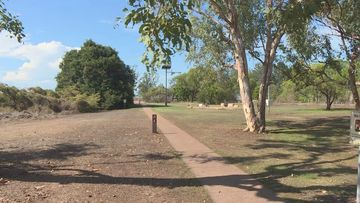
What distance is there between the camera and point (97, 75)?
2724 inches

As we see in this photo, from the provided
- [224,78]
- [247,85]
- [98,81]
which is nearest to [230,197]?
[247,85]

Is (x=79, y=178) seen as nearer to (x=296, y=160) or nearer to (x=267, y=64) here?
(x=296, y=160)

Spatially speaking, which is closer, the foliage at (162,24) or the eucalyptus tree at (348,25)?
the foliage at (162,24)

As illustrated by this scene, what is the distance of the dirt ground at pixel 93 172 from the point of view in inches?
362

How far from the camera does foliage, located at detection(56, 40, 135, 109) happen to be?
225 feet

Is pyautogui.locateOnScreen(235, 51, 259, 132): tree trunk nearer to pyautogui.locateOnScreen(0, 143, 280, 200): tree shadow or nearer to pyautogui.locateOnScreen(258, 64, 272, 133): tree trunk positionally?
pyautogui.locateOnScreen(258, 64, 272, 133): tree trunk

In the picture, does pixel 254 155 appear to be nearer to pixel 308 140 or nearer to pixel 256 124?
pixel 308 140

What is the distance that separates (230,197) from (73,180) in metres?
3.61

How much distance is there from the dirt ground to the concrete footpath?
10.1 inches

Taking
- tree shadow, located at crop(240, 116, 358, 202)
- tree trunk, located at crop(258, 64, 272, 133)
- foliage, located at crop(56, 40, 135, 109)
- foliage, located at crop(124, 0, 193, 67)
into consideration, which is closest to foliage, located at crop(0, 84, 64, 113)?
foliage, located at crop(56, 40, 135, 109)

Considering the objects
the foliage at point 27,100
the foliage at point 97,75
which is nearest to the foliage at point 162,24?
the foliage at point 27,100

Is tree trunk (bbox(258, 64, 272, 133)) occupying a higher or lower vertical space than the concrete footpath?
higher

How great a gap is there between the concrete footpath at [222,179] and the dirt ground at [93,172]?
26 cm

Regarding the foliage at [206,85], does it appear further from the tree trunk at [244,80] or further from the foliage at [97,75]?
the foliage at [97,75]
